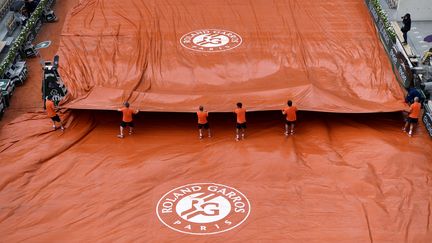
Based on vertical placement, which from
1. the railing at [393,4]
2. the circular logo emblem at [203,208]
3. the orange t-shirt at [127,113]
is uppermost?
the railing at [393,4]

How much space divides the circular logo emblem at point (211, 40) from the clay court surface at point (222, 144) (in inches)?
11.9

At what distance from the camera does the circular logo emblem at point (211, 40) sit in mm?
16578

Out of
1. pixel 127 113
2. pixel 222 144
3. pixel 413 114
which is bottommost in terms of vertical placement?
pixel 222 144

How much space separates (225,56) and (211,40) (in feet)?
4.63

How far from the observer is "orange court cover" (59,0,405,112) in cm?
1365

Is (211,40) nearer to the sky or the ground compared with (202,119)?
nearer to the sky

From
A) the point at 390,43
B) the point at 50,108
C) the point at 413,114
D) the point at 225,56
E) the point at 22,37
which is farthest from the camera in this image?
the point at 22,37

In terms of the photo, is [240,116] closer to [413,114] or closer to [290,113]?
[290,113]

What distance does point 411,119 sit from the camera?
13125 millimetres

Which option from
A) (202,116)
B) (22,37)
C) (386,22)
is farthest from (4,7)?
(386,22)

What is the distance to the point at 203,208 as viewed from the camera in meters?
10.8

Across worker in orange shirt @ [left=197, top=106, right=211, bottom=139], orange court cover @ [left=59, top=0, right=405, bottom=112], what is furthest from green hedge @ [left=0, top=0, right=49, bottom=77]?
worker in orange shirt @ [left=197, top=106, right=211, bottom=139]

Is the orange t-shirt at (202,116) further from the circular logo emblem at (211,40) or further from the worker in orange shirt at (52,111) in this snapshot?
the circular logo emblem at (211,40)

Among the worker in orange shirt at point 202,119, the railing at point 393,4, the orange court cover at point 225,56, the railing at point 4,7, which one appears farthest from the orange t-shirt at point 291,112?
the railing at point 4,7
